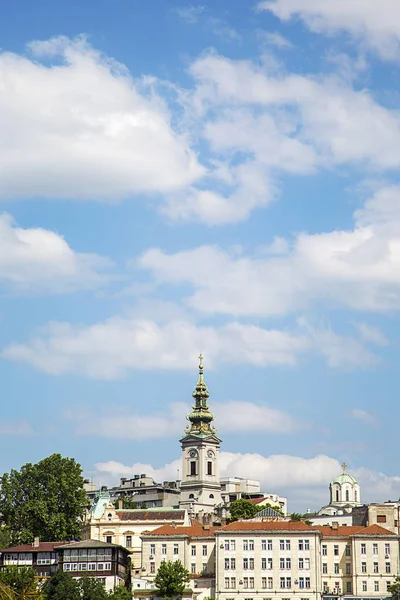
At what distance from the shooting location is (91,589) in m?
99.4

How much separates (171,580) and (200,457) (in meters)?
76.0

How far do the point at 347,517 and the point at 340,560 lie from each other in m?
63.6

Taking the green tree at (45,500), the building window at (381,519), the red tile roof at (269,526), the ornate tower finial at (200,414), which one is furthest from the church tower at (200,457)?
the red tile roof at (269,526)

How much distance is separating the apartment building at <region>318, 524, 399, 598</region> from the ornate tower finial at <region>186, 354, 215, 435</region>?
233 feet

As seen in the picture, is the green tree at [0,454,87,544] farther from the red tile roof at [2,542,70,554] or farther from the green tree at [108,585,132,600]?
the green tree at [108,585,132,600]

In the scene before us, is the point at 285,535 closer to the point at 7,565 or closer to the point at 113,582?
the point at 113,582

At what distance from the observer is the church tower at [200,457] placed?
576 feet

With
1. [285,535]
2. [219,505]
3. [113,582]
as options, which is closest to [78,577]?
[113,582]

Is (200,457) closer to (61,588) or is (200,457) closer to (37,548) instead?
(37,548)

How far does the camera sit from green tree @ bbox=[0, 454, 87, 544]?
13412cm

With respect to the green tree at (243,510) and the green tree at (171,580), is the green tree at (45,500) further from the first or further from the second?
the green tree at (171,580)

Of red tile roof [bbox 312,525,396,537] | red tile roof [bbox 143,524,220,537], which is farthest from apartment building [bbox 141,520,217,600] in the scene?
red tile roof [bbox 312,525,396,537]

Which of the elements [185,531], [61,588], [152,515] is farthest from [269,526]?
[152,515]

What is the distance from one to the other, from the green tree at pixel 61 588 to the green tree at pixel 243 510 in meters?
36.6
